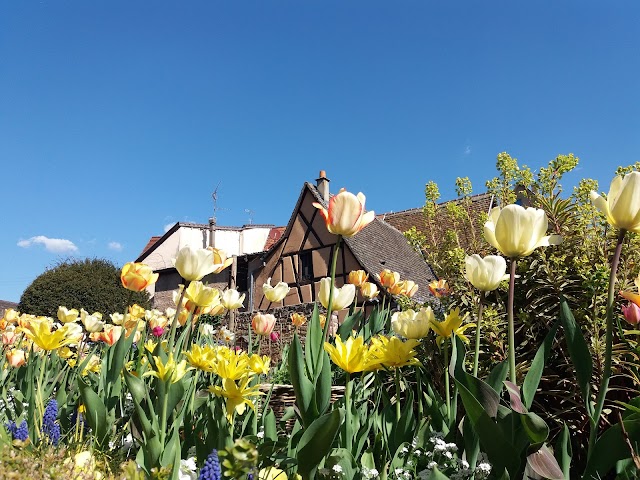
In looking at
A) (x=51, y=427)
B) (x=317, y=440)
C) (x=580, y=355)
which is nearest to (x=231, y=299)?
(x=51, y=427)

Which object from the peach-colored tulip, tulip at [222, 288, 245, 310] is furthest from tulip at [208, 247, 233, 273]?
Result: the peach-colored tulip

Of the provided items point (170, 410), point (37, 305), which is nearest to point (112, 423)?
point (170, 410)

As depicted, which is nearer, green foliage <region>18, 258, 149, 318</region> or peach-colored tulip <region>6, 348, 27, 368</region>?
peach-colored tulip <region>6, 348, 27, 368</region>

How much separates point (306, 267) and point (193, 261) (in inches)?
506

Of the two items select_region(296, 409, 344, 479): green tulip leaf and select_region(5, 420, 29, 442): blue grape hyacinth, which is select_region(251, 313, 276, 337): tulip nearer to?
select_region(5, 420, 29, 442): blue grape hyacinth

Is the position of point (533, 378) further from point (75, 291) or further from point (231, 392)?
point (75, 291)

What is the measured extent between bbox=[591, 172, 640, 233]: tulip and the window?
13.3 metres

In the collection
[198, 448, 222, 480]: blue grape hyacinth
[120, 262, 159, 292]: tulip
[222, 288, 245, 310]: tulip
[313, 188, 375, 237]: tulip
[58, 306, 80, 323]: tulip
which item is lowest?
[198, 448, 222, 480]: blue grape hyacinth

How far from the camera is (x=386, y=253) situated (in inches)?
627

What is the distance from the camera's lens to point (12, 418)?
2227mm

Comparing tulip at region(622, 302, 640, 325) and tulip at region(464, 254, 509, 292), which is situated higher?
tulip at region(464, 254, 509, 292)

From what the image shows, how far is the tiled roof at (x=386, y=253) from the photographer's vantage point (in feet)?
46.7

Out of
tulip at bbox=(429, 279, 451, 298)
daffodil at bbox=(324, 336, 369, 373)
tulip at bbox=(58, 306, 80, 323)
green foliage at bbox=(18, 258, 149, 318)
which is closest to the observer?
daffodil at bbox=(324, 336, 369, 373)

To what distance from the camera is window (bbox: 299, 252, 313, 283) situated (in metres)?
14.6
